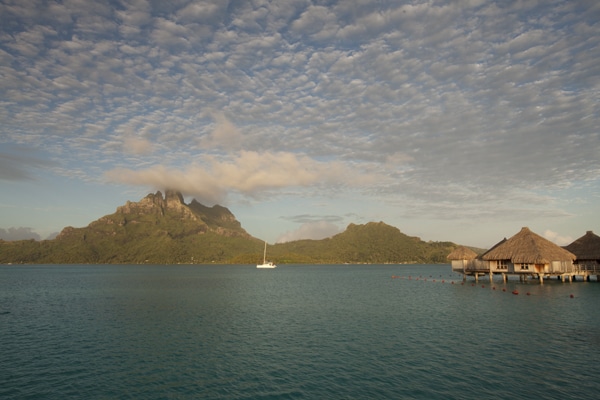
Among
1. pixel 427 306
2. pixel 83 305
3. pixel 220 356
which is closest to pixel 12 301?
pixel 83 305

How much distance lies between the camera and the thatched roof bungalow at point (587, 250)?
251ft

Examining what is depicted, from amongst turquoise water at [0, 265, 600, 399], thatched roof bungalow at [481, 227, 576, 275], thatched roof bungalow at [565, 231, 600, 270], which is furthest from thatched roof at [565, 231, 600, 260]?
turquoise water at [0, 265, 600, 399]

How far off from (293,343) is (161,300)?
35450mm

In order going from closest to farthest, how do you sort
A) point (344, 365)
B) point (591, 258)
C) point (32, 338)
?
point (344, 365) < point (32, 338) < point (591, 258)

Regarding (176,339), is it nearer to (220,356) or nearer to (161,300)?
(220,356)

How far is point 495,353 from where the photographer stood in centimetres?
2538

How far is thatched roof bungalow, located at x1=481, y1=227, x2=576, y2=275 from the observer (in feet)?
220

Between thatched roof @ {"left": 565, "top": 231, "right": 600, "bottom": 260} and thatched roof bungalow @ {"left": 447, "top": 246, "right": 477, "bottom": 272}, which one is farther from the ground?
thatched roof @ {"left": 565, "top": 231, "right": 600, "bottom": 260}

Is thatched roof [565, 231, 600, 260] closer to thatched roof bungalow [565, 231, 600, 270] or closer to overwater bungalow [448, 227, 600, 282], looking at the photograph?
thatched roof bungalow [565, 231, 600, 270]

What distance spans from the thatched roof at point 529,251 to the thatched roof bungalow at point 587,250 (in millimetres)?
7936

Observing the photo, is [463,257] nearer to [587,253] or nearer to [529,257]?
[529,257]

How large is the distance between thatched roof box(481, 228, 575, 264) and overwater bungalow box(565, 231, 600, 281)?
26.2 feet

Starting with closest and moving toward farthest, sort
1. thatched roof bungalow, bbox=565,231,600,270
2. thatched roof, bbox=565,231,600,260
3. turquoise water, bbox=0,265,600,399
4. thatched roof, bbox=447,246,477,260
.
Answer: turquoise water, bbox=0,265,600,399 → thatched roof, bbox=565,231,600,260 → thatched roof bungalow, bbox=565,231,600,270 → thatched roof, bbox=447,246,477,260

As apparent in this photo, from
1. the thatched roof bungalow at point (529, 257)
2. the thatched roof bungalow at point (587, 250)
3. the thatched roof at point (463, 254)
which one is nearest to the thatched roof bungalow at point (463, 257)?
the thatched roof at point (463, 254)
